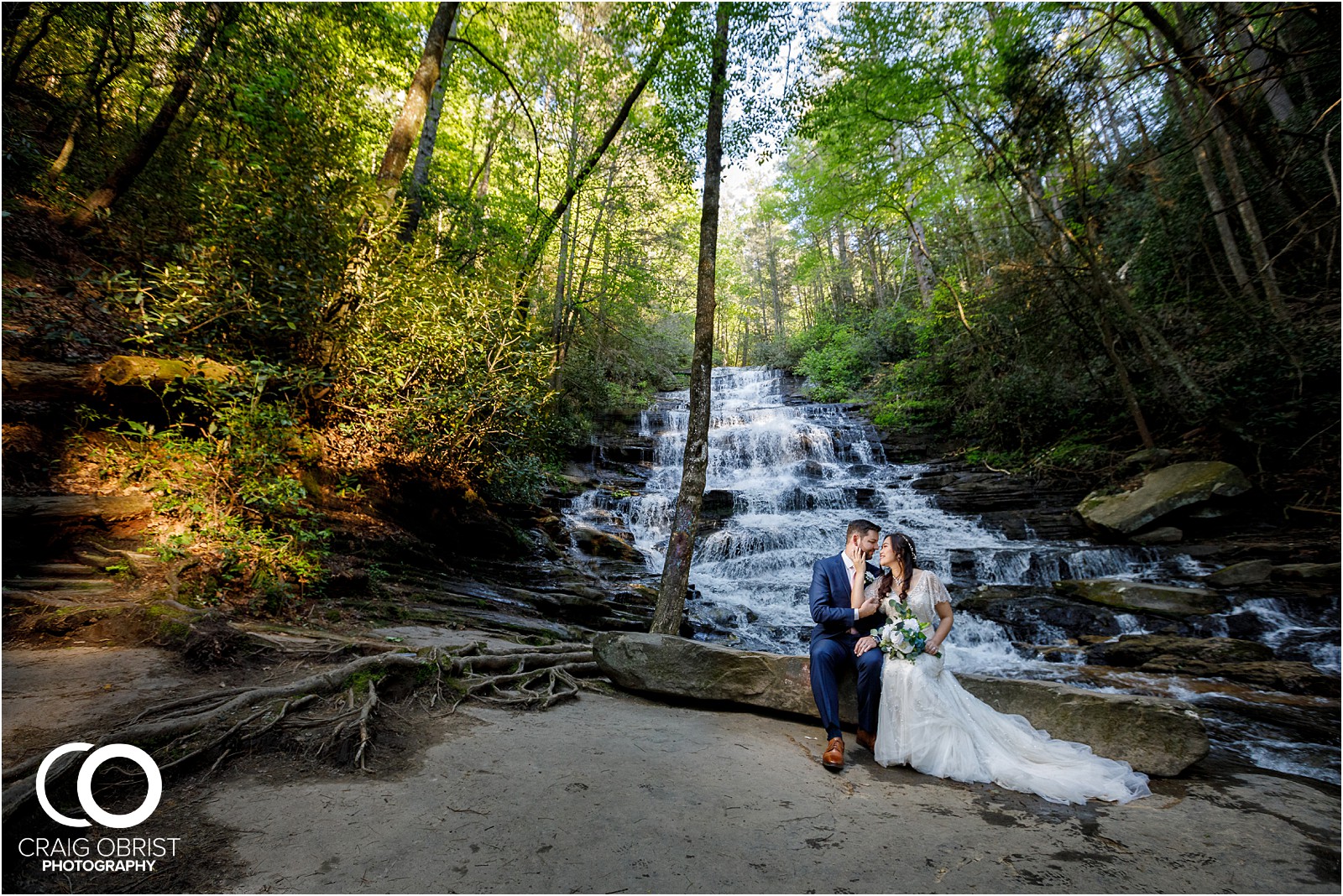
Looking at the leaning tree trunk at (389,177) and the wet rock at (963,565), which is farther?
the wet rock at (963,565)

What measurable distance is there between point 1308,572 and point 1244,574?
610 mm

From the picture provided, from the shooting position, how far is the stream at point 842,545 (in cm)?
531

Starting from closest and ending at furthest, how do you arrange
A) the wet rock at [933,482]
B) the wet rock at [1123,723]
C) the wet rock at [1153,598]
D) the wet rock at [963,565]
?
the wet rock at [1123,723] → the wet rock at [1153,598] → the wet rock at [963,565] → the wet rock at [933,482]

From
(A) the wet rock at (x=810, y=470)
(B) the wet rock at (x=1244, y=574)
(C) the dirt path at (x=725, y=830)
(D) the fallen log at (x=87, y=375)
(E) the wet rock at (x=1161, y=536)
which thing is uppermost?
(A) the wet rock at (x=810, y=470)

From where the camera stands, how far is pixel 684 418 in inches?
792

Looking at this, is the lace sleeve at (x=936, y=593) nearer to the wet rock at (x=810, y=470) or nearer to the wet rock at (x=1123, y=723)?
the wet rock at (x=1123, y=723)

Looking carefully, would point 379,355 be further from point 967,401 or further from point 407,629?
point 967,401

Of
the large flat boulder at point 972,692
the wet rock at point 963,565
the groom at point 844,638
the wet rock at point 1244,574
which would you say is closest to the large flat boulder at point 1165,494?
the wet rock at point 1244,574

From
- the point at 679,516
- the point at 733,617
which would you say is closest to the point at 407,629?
the point at 679,516

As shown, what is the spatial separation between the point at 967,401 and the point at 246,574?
16981 mm

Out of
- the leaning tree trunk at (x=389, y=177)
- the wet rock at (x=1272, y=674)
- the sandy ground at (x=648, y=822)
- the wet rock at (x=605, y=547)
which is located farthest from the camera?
the wet rock at (x=605, y=547)

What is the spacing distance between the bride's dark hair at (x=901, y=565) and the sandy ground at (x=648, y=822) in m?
1.15

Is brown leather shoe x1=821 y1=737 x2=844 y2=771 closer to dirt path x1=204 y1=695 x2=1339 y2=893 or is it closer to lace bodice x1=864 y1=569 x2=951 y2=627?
dirt path x1=204 y1=695 x2=1339 y2=893

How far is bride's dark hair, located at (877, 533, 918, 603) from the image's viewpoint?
3.81m
